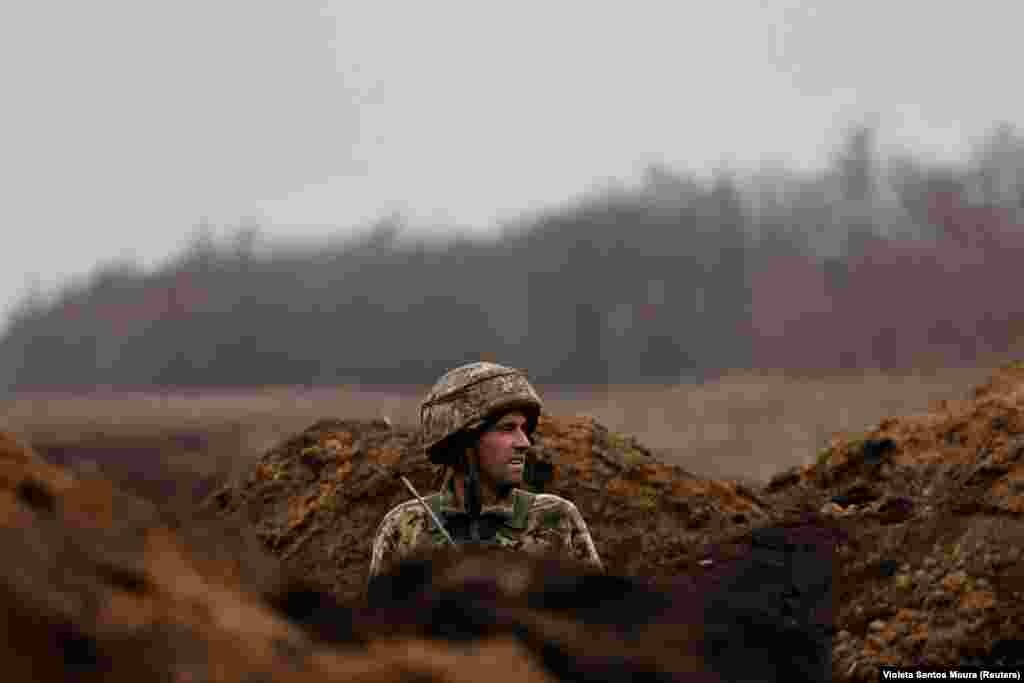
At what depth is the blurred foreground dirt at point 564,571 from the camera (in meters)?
3.50

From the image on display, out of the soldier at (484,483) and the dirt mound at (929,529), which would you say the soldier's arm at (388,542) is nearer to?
the soldier at (484,483)

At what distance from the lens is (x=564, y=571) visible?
5031 millimetres

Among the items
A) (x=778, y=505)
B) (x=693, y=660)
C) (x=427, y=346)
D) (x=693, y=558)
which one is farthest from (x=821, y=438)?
(x=693, y=660)

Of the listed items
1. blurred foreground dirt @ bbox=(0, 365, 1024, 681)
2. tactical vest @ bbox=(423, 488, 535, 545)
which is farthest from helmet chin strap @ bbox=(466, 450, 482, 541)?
blurred foreground dirt @ bbox=(0, 365, 1024, 681)

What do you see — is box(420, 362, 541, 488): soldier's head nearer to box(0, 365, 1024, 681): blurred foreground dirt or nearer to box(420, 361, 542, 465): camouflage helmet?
box(420, 361, 542, 465): camouflage helmet

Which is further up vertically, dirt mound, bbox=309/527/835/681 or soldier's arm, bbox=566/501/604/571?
dirt mound, bbox=309/527/835/681

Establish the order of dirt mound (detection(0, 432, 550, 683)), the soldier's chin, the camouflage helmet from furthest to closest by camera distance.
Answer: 1. the soldier's chin
2. the camouflage helmet
3. dirt mound (detection(0, 432, 550, 683))

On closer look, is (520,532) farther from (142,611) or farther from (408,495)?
(142,611)

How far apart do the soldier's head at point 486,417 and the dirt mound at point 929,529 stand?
1920 mm

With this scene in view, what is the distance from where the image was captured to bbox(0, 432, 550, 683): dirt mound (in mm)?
3291

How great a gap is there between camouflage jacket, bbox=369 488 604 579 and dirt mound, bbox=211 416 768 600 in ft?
4.46

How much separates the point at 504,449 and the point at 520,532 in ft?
1.51

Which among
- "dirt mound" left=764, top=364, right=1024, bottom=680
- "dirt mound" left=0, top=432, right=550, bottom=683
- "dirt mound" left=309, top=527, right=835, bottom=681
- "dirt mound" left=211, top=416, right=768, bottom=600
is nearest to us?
"dirt mound" left=0, top=432, right=550, bottom=683

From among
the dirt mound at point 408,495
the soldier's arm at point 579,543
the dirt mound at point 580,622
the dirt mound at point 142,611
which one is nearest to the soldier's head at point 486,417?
the soldier's arm at point 579,543
